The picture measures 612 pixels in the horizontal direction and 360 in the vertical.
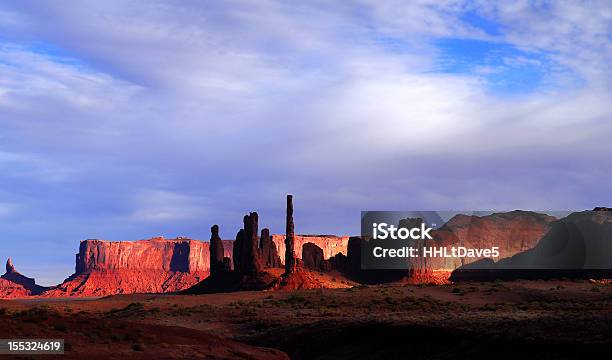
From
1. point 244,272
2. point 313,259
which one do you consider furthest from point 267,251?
point 244,272

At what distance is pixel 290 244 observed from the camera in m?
114

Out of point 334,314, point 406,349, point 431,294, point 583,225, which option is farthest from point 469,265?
point 406,349

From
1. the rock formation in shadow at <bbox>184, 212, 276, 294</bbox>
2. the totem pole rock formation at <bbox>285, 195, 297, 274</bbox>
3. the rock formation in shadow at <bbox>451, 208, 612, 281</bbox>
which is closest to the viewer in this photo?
the totem pole rock formation at <bbox>285, 195, 297, 274</bbox>

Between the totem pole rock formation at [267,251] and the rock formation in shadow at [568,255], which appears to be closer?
the rock formation in shadow at [568,255]

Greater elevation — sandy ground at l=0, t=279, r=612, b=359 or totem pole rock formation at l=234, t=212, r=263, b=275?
totem pole rock formation at l=234, t=212, r=263, b=275

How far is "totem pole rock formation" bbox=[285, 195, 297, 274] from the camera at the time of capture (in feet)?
363

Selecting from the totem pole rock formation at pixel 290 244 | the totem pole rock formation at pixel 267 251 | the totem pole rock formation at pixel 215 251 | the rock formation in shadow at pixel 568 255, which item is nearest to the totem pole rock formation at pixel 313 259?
the totem pole rock formation at pixel 267 251

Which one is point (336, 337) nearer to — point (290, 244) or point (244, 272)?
point (290, 244)

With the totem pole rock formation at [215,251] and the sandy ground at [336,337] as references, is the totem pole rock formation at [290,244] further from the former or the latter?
the sandy ground at [336,337]

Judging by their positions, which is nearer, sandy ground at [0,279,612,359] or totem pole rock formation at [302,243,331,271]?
sandy ground at [0,279,612,359]

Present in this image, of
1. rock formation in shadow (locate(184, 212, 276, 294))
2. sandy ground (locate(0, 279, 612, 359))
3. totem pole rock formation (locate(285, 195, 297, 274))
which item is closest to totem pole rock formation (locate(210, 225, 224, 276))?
rock formation in shadow (locate(184, 212, 276, 294))

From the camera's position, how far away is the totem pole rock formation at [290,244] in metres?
111

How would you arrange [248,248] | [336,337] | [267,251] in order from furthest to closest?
1. [267,251]
2. [248,248]
3. [336,337]

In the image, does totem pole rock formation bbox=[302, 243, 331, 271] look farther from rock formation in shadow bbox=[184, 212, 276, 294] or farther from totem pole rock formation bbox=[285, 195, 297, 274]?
totem pole rock formation bbox=[285, 195, 297, 274]
